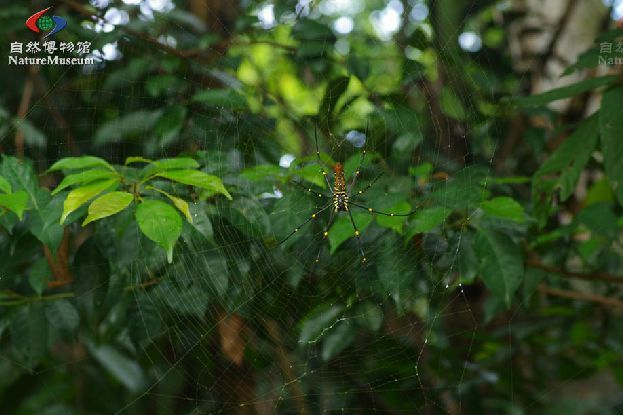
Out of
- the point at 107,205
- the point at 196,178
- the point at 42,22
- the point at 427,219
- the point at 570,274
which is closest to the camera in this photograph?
the point at 107,205

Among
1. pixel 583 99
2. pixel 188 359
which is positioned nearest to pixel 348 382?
pixel 188 359

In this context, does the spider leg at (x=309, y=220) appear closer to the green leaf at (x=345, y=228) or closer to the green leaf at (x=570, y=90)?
the green leaf at (x=345, y=228)

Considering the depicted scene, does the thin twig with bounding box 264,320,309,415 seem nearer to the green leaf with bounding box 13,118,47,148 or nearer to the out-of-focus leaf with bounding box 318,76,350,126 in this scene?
the out-of-focus leaf with bounding box 318,76,350,126

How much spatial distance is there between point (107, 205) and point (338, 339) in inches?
46.6

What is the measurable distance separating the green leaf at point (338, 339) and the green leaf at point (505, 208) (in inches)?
30.4

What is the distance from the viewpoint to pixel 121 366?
9.34ft

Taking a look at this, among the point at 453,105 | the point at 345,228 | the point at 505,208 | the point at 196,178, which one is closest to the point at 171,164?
the point at 196,178

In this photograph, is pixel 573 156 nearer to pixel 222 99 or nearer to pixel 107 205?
pixel 222 99

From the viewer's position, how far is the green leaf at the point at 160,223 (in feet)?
4.58

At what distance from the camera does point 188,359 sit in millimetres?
2400

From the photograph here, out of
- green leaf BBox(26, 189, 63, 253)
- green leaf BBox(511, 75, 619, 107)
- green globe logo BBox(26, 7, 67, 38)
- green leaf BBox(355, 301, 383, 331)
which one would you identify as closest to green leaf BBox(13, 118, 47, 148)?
green globe logo BBox(26, 7, 67, 38)

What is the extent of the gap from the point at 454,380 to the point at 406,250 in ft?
3.91

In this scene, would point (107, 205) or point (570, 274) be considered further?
point (570, 274)

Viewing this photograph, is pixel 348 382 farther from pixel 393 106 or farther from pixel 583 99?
pixel 583 99
